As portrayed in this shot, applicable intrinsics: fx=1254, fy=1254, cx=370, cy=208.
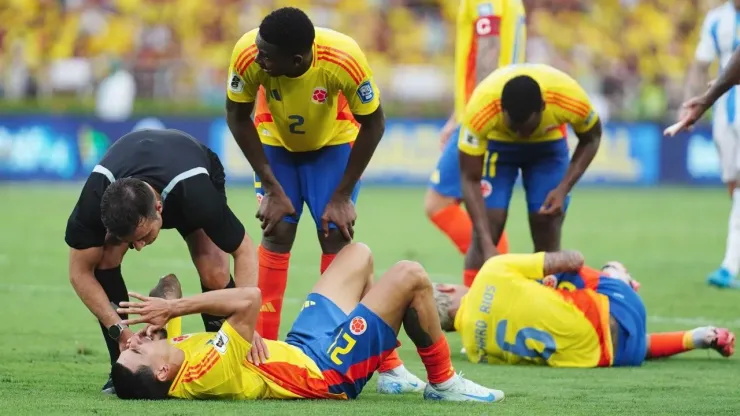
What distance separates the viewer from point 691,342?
7.46 m

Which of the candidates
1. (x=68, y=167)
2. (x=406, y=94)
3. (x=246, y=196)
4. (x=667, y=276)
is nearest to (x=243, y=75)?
(x=667, y=276)

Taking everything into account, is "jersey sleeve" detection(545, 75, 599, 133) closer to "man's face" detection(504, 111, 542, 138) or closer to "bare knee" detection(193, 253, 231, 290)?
"man's face" detection(504, 111, 542, 138)

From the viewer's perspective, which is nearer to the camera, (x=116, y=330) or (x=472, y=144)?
(x=116, y=330)

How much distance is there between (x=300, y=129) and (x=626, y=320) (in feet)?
7.07

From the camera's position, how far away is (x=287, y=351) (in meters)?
5.80

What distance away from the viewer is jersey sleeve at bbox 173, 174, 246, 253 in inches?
233

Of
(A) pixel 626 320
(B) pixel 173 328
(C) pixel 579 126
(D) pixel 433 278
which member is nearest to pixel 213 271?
(B) pixel 173 328

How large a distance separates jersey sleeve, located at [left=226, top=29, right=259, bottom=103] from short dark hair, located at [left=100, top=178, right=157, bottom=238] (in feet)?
4.06

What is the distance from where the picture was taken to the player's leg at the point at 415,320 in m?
5.73

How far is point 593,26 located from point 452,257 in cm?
1561

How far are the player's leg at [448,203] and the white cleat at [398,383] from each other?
138 inches

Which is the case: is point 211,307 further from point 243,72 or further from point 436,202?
point 436,202

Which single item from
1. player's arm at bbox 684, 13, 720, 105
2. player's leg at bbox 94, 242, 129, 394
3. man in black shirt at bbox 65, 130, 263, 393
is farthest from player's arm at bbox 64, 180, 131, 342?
player's arm at bbox 684, 13, 720, 105

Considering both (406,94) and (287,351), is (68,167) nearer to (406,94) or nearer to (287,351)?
→ (406,94)
